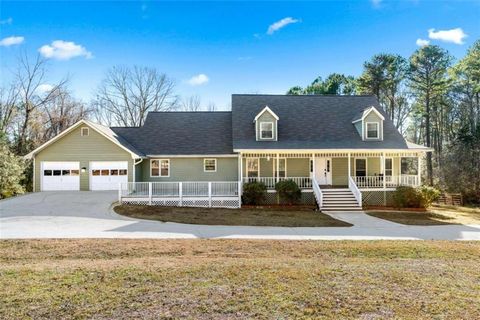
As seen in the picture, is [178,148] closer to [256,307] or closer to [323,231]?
[323,231]

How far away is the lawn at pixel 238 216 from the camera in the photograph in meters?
13.0

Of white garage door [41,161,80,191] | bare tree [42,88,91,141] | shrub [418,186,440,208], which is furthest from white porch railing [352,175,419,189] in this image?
bare tree [42,88,91,141]

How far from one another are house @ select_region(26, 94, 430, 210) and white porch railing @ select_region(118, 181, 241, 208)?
0.06 metres

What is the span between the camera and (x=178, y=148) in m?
21.7

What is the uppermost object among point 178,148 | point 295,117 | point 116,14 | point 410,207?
point 116,14

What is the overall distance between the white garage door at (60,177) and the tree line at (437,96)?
97.5ft

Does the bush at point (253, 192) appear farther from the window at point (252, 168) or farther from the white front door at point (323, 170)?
the white front door at point (323, 170)

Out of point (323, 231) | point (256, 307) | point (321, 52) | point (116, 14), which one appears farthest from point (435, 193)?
point (116, 14)

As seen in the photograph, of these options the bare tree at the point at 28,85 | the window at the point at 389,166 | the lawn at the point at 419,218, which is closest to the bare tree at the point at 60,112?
the bare tree at the point at 28,85

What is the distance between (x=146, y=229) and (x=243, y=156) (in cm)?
1034

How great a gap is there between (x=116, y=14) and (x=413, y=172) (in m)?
33.1

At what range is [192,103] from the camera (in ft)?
139

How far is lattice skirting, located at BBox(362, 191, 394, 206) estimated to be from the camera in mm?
18938

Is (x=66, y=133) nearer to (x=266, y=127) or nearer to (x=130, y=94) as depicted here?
(x=266, y=127)
